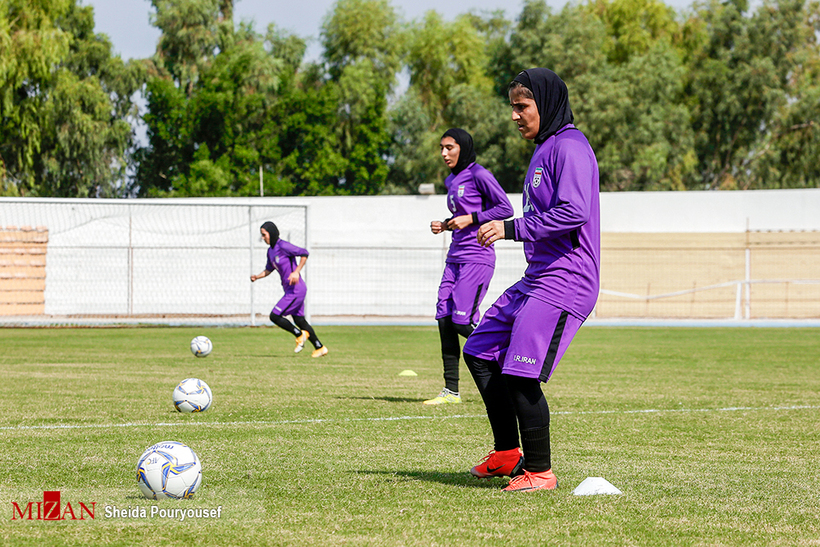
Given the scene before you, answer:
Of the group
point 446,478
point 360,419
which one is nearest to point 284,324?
point 360,419

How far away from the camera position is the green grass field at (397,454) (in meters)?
3.83

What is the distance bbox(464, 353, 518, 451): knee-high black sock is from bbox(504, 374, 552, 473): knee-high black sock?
0.30m

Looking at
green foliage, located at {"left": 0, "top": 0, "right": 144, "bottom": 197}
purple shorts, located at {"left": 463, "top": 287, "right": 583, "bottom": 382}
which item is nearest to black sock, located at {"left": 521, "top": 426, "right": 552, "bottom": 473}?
purple shorts, located at {"left": 463, "top": 287, "right": 583, "bottom": 382}

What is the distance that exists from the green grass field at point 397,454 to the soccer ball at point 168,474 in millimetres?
51

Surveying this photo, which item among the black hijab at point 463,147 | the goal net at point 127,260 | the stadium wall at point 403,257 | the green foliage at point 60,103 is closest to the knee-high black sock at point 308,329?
the black hijab at point 463,147

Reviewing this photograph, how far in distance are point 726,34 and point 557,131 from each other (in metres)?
45.6

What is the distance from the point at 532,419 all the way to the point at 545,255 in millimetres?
806

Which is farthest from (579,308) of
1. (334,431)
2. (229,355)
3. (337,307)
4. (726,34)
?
(726,34)

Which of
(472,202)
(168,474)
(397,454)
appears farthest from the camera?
(472,202)

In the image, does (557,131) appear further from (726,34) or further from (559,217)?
(726,34)

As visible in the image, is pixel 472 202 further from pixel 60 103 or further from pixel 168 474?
pixel 60 103

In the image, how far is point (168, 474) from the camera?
4230 millimetres

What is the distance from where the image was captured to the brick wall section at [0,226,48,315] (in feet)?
77.8

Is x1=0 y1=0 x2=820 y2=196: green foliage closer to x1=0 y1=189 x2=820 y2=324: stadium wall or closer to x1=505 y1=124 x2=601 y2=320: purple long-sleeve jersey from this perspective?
x1=0 y1=189 x2=820 y2=324: stadium wall
